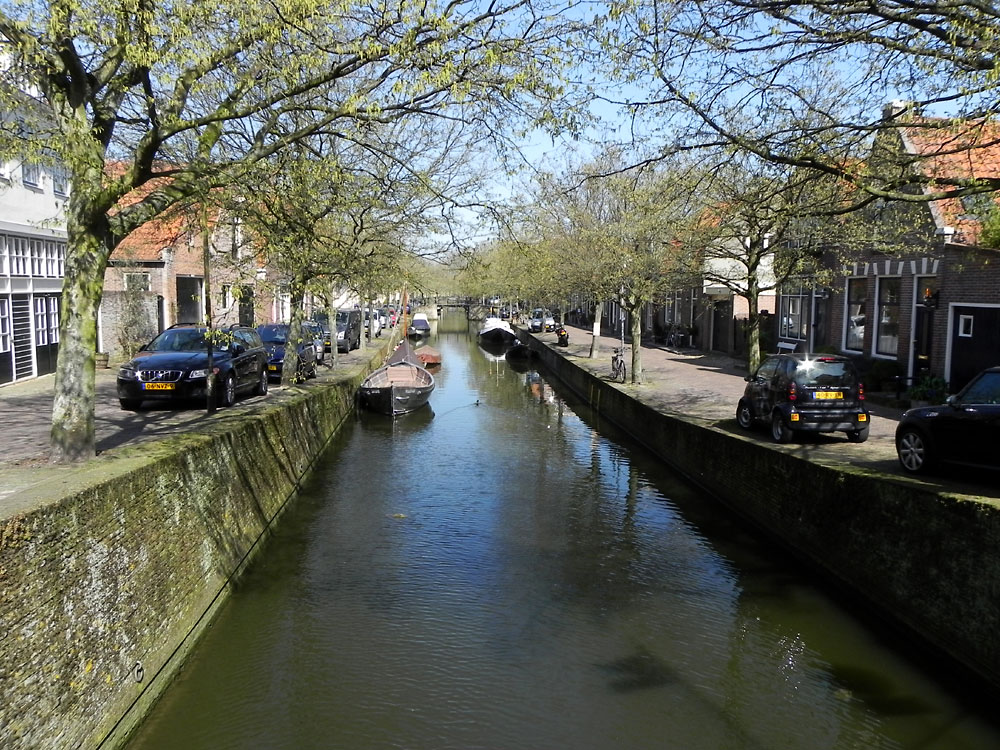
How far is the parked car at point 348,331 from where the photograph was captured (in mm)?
34844

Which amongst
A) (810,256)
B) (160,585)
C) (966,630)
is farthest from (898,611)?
(810,256)

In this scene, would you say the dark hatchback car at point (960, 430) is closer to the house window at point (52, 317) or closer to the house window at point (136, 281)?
the house window at point (52, 317)

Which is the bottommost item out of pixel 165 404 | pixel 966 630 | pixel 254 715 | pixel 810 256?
pixel 254 715

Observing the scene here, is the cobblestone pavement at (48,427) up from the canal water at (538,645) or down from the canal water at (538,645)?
up

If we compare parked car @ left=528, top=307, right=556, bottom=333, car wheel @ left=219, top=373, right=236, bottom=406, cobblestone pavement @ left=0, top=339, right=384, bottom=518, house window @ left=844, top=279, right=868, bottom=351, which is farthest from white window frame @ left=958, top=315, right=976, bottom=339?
parked car @ left=528, top=307, right=556, bottom=333

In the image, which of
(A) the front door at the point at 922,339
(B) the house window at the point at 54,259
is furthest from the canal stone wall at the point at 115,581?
(A) the front door at the point at 922,339

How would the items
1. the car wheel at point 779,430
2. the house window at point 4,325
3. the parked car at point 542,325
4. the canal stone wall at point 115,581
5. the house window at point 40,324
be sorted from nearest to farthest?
the canal stone wall at point 115,581, the car wheel at point 779,430, the house window at point 4,325, the house window at point 40,324, the parked car at point 542,325

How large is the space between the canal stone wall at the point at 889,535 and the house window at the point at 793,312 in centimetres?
1300

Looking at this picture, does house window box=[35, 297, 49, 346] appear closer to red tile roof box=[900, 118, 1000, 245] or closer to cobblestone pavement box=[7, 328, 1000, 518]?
cobblestone pavement box=[7, 328, 1000, 518]

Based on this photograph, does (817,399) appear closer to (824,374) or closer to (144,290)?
(824,374)

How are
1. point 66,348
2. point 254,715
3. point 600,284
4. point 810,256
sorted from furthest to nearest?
point 600,284
point 810,256
point 66,348
point 254,715

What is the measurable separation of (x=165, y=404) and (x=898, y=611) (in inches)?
507

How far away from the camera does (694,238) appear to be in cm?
1916

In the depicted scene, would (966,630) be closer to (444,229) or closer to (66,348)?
(66,348)
